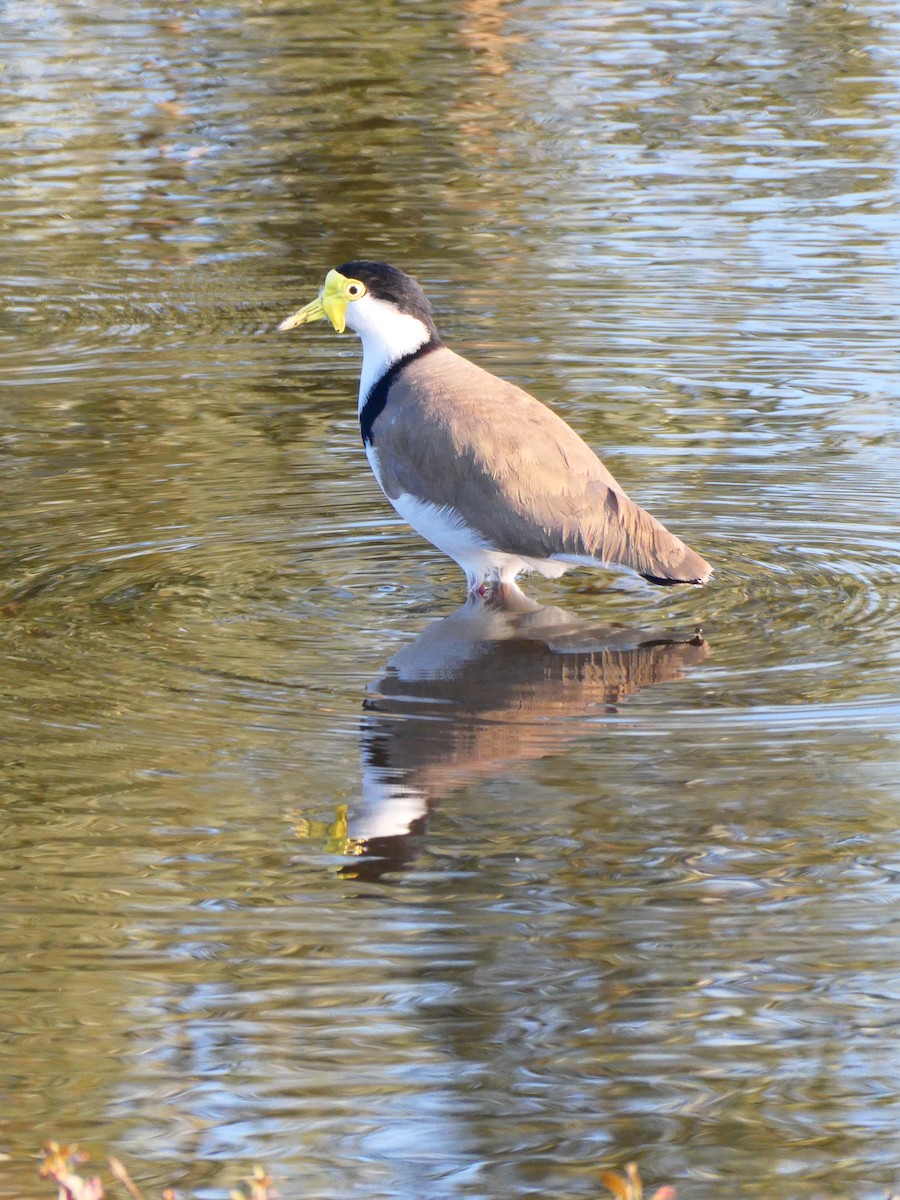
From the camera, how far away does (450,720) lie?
699 cm

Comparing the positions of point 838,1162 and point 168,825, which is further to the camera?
point 168,825

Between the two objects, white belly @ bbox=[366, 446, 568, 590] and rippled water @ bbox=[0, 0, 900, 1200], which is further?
white belly @ bbox=[366, 446, 568, 590]

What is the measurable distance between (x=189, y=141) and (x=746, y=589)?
10379mm

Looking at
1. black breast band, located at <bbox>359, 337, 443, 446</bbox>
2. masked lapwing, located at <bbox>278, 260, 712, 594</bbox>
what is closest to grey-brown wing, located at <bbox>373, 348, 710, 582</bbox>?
masked lapwing, located at <bbox>278, 260, 712, 594</bbox>

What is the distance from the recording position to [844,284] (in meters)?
12.8

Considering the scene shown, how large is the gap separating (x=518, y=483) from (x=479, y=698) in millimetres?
1109

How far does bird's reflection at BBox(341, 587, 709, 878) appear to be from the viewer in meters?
6.32

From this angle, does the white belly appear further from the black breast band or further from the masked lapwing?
the black breast band

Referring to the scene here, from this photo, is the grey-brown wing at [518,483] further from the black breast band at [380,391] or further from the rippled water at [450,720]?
the rippled water at [450,720]

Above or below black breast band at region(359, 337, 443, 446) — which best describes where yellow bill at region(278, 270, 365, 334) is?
above

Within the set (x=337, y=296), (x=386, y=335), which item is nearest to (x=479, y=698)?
(x=386, y=335)

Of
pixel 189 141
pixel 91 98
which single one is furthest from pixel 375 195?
pixel 91 98

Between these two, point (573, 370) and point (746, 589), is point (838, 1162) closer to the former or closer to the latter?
point (746, 589)

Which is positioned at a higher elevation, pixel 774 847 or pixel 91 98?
pixel 91 98
